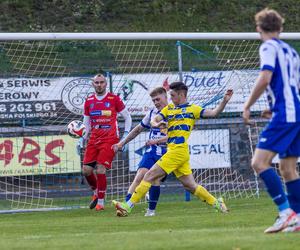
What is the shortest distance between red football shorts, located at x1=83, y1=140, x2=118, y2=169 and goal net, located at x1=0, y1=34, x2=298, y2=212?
142 cm

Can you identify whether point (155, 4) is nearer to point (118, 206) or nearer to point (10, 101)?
point (10, 101)

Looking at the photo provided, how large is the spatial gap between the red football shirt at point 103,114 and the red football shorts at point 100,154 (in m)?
0.10

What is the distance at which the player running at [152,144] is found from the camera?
532 inches

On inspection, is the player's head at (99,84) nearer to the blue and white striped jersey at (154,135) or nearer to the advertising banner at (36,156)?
the blue and white striped jersey at (154,135)

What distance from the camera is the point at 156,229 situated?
34.5 ft

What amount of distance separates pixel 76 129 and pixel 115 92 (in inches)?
87.3

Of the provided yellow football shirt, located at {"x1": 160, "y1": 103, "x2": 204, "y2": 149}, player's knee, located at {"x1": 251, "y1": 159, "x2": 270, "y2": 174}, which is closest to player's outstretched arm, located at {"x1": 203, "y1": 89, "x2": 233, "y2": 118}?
yellow football shirt, located at {"x1": 160, "y1": 103, "x2": 204, "y2": 149}

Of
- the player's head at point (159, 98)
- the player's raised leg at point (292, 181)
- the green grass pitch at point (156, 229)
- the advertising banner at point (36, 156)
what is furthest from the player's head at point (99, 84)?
the player's raised leg at point (292, 181)

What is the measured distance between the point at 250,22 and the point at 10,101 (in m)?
14.9

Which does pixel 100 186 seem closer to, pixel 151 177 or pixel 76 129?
pixel 76 129

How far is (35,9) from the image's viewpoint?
1172 inches

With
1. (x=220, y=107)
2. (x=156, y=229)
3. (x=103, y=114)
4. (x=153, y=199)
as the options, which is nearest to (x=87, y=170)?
(x=103, y=114)

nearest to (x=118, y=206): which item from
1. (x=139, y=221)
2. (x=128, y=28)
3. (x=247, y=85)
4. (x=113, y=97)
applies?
(x=139, y=221)

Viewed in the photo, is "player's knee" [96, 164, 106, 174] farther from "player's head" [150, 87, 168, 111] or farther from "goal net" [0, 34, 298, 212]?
"player's head" [150, 87, 168, 111]
